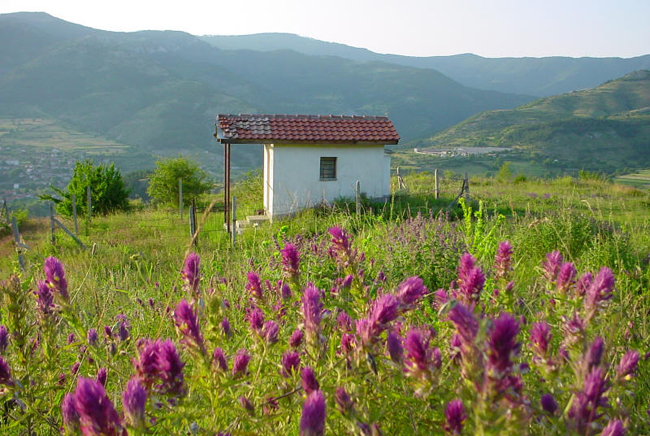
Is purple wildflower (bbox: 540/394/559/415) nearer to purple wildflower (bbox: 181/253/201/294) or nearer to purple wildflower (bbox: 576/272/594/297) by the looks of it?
purple wildflower (bbox: 576/272/594/297)

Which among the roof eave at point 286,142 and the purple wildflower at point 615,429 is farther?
the roof eave at point 286,142

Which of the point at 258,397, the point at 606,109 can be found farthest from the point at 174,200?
the point at 606,109

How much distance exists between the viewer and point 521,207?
18.3 meters

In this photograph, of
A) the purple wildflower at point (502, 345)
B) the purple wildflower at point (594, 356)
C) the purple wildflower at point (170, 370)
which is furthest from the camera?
the purple wildflower at point (170, 370)

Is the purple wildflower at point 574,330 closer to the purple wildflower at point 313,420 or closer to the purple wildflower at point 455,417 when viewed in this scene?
the purple wildflower at point 455,417

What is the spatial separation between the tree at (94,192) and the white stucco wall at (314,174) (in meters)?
10.3

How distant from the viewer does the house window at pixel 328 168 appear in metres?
19.5

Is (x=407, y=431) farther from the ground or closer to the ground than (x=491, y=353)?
closer to the ground

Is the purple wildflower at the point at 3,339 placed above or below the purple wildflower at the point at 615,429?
below

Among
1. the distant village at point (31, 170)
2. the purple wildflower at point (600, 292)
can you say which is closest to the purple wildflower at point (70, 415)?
the purple wildflower at point (600, 292)

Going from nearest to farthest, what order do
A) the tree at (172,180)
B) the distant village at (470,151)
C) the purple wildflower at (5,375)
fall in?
the purple wildflower at (5,375), the tree at (172,180), the distant village at (470,151)

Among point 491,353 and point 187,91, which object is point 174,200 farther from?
point 187,91

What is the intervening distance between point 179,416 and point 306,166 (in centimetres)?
1800

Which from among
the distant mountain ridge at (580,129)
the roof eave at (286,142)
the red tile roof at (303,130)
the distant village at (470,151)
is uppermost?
the distant mountain ridge at (580,129)
